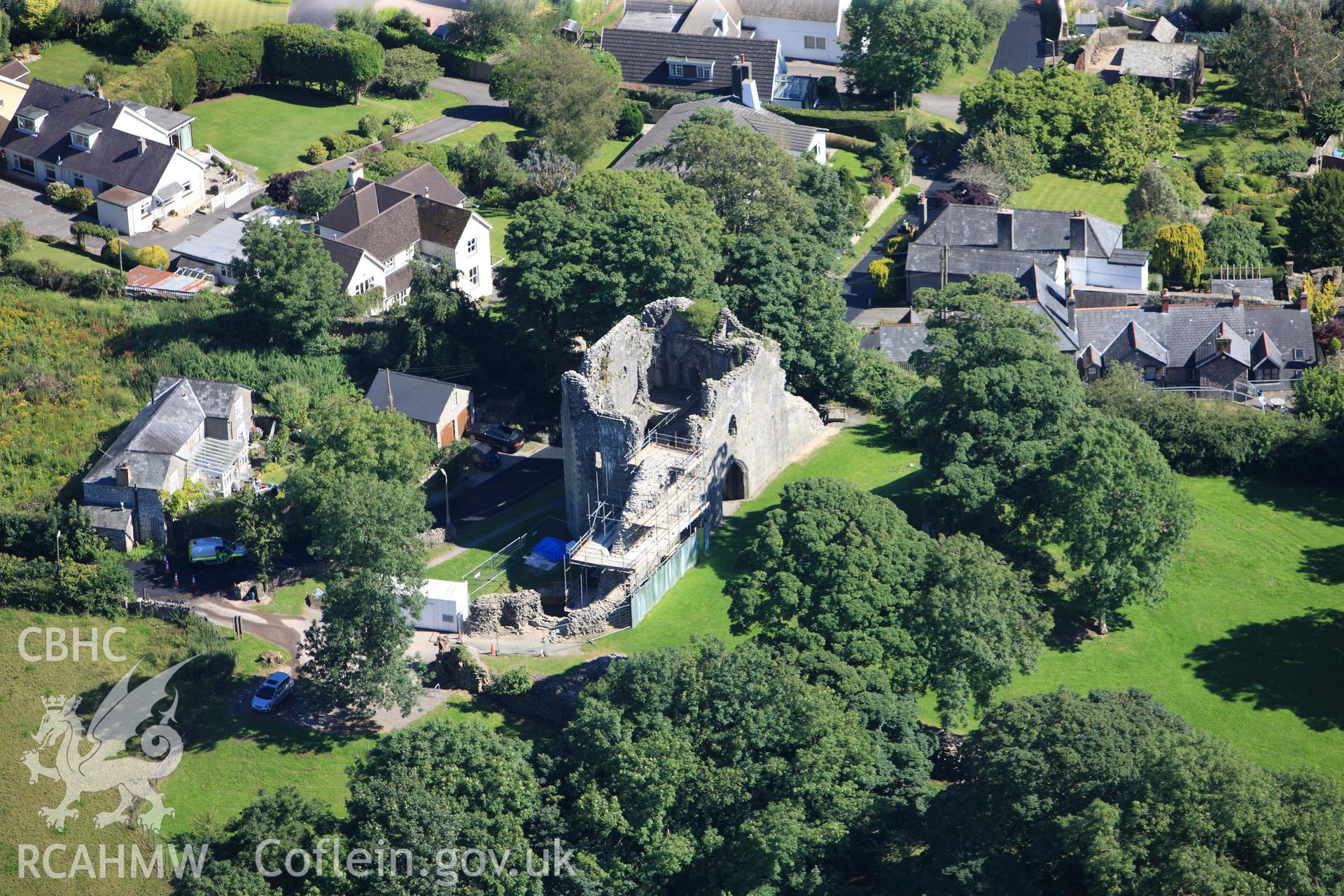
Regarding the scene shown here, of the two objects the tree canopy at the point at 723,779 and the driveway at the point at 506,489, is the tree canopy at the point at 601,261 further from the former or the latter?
the tree canopy at the point at 723,779

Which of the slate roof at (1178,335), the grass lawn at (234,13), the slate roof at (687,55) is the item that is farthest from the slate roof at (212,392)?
the slate roof at (687,55)

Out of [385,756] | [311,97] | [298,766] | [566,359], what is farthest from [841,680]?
[311,97]

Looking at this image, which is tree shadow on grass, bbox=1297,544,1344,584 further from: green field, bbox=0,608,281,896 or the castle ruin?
green field, bbox=0,608,281,896

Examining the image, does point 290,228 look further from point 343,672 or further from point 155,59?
point 155,59

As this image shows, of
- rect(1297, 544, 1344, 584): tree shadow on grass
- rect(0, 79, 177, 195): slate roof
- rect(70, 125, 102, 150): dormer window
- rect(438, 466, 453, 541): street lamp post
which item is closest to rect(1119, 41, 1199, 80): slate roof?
rect(1297, 544, 1344, 584): tree shadow on grass

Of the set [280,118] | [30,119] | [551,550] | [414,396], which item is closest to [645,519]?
[551,550]

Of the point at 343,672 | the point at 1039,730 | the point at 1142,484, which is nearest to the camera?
the point at 1039,730
